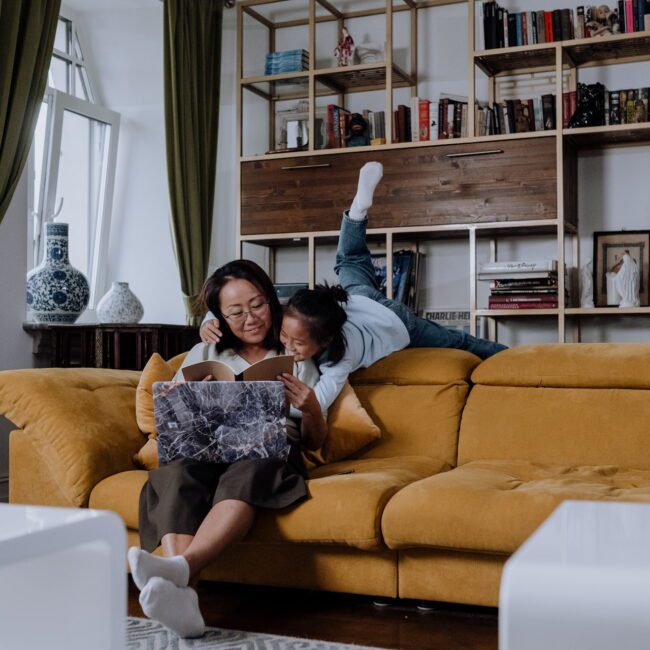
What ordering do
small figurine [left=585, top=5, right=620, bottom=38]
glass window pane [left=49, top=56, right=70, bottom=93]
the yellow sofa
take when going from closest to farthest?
the yellow sofa < small figurine [left=585, top=5, right=620, bottom=38] < glass window pane [left=49, top=56, right=70, bottom=93]

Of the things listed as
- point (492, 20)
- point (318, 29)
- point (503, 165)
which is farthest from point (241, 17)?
point (503, 165)

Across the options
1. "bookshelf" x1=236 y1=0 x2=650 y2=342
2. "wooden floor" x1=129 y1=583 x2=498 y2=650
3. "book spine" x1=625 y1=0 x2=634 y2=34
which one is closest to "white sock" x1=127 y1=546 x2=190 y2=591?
"wooden floor" x1=129 y1=583 x2=498 y2=650

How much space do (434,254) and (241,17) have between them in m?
1.63

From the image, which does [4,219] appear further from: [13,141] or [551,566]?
[551,566]

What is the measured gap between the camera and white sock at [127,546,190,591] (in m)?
1.99

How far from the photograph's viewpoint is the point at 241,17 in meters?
5.09

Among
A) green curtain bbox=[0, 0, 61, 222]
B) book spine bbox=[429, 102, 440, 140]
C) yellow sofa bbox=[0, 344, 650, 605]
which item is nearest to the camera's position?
yellow sofa bbox=[0, 344, 650, 605]

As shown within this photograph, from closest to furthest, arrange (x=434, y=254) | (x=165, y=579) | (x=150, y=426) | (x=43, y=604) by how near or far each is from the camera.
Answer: (x=43, y=604), (x=165, y=579), (x=150, y=426), (x=434, y=254)

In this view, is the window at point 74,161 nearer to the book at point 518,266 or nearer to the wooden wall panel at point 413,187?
the wooden wall panel at point 413,187

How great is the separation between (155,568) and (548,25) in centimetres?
345

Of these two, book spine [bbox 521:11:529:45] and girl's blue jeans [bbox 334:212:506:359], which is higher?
book spine [bbox 521:11:529:45]

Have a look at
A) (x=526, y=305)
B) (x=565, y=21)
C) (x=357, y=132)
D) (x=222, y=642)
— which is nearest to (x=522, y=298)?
(x=526, y=305)

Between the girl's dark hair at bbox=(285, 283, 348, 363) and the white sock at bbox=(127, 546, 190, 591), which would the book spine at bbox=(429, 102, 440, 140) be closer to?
the girl's dark hair at bbox=(285, 283, 348, 363)

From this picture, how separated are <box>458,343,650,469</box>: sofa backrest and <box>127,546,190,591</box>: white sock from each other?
1.07 meters
